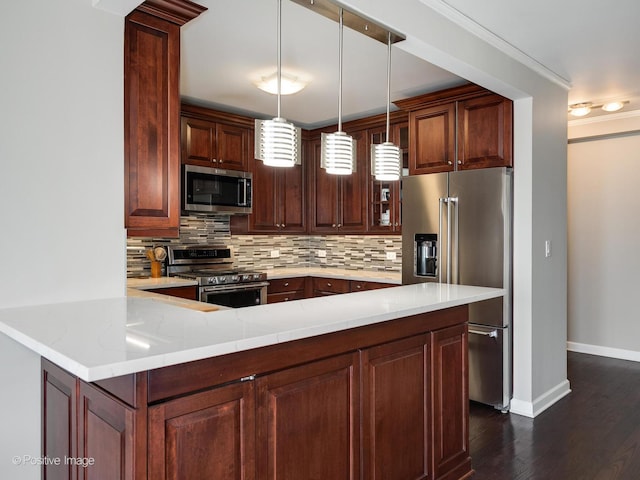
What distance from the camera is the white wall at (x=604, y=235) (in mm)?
4898

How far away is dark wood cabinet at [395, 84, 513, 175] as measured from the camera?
11.7 feet

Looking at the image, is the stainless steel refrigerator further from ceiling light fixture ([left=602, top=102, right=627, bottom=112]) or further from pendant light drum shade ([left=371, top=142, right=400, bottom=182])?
ceiling light fixture ([left=602, top=102, right=627, bottom=112])

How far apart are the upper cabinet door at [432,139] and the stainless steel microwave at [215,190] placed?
1638 mm

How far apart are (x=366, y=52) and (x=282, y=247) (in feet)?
9.52

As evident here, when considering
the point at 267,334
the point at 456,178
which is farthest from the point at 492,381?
the point at 267,334

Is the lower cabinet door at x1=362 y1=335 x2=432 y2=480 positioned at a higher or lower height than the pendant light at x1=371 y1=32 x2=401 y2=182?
lower

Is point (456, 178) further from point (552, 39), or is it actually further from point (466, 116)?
point (552, 39)

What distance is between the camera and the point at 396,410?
215cm

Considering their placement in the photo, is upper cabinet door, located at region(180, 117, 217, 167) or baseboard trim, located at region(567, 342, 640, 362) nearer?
upper cabinet door, located at region(180, 117, 217, 167)

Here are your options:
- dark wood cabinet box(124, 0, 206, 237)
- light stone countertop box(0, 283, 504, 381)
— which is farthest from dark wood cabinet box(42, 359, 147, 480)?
dark wood cabinet box(124, 0, 206, 237)

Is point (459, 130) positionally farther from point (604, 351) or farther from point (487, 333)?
point (604, 351)

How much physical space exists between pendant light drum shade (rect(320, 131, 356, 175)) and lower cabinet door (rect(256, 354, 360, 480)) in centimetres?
83

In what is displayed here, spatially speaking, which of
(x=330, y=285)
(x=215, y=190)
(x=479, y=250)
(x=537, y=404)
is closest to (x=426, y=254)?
(x=479, y=250)

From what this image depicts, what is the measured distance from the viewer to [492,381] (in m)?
3.59
